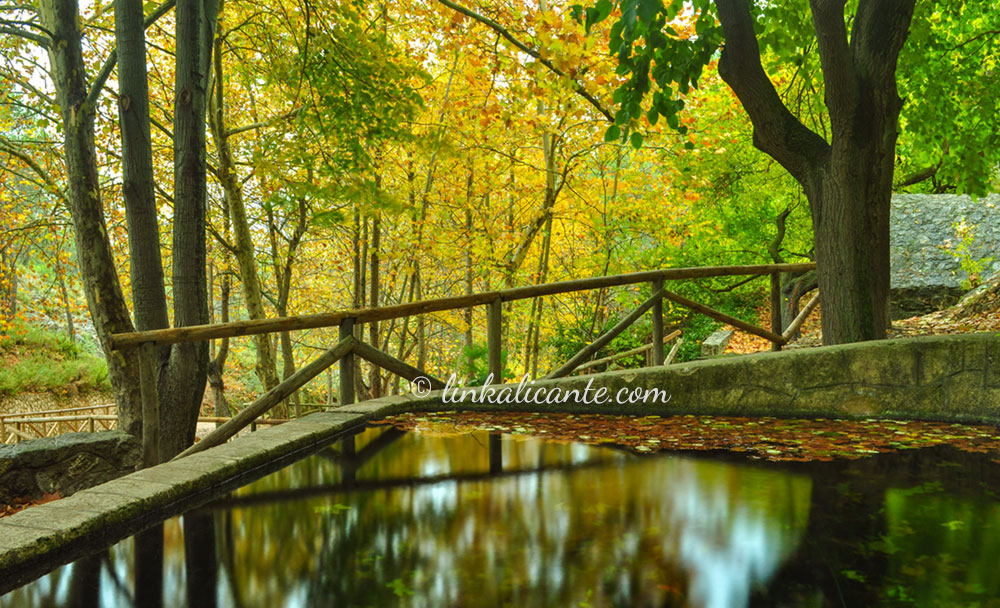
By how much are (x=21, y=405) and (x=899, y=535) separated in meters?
19.1

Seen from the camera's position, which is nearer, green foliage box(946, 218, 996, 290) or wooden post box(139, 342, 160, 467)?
wooden post box(139, 342, 160, 467)

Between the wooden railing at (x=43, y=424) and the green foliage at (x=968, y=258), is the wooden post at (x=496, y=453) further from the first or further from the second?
the wooden railing at (x=43, y=424)

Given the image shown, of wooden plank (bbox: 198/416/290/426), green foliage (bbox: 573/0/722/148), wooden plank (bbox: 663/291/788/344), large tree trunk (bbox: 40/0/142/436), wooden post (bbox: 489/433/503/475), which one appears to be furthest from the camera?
wooden plank (bbox: 198/416/290/426)

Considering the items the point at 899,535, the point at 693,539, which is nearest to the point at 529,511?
the point at 693,539

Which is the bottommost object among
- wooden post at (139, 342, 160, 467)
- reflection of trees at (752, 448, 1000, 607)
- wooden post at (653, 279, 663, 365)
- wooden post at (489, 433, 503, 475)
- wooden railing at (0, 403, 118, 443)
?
wooden railing at (0, 403, 118, 443)

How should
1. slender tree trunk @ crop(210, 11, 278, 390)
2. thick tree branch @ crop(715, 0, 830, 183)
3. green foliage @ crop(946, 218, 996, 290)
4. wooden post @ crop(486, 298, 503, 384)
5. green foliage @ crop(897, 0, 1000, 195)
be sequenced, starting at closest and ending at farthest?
thick tree branch @ crop(715, 0, 830, 183) → wooden post @ crop(486, 298, 503, 384) → green foliage @ crop(897, 0, 1000, 195) → green foliage @ crop(946, 218, 996, 290) → slender tree trunk @ crop(210, 11, 278, 390)

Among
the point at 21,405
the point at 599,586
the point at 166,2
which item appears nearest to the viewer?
the point at 599,586

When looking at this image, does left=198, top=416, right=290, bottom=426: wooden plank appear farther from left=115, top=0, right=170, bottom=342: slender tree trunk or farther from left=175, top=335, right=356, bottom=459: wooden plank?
left=175, top=335, right=356, bottom=459: wooden plank

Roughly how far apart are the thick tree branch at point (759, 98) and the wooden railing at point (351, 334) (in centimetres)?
160

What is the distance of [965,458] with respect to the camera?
399 cm

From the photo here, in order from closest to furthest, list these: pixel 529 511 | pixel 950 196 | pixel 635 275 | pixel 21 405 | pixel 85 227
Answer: pixel 529 511
pixel 85 227
pixel 635 275
pixel 950 196
pixel 21 405

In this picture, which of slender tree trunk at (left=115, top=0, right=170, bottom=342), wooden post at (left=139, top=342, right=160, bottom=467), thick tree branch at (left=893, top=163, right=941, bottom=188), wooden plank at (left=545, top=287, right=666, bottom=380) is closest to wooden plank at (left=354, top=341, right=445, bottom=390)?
wooden plank at (left=545, top=287, right=666, bottom=380)

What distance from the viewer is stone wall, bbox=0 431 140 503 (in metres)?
5.01

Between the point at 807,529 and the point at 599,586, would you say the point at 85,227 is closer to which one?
the point at 599,586
